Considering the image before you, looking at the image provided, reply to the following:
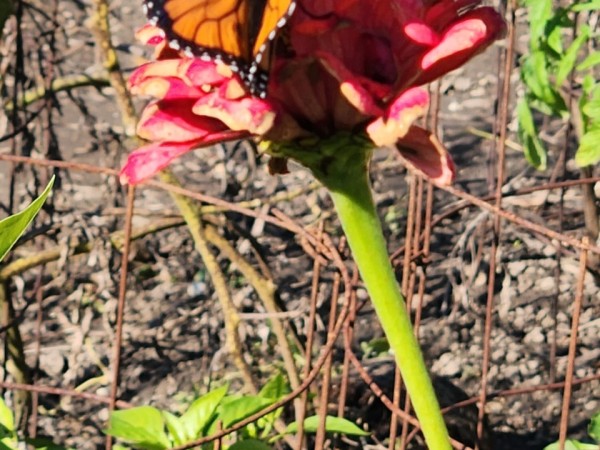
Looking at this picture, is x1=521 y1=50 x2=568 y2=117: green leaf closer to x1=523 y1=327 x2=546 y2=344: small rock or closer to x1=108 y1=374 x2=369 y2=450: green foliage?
x1=108 y1=374 x2=369 y2=450: green foliage

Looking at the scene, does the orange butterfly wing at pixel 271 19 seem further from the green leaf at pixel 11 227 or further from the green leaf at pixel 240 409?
the green leaf at pixel 240 409

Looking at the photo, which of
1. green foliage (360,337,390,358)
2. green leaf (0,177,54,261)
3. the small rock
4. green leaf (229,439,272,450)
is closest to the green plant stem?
A: green leaf (0,177,54,261)

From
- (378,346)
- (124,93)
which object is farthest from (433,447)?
(378,346)

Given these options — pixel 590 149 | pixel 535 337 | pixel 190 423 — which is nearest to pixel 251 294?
pixel 535 337

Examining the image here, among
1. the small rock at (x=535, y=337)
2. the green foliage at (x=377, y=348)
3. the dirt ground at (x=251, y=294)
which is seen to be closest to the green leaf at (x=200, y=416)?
the dirt ground at (x=251, y=294)

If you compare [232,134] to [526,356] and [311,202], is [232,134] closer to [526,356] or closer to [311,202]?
[526,356]

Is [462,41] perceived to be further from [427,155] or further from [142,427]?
[142,427]
